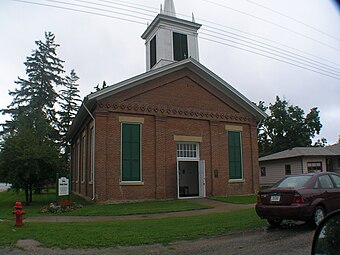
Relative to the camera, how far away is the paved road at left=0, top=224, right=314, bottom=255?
7164mm

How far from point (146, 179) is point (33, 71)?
3455 centimetres

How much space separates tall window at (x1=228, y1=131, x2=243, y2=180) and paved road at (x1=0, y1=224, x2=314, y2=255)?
13.3 m

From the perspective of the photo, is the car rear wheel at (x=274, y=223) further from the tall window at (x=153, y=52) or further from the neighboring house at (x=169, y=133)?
the tall window at (x=153, y=52)

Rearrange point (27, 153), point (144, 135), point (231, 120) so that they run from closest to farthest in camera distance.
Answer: point (27, 153) < point (144, 135) < point (231, 120)

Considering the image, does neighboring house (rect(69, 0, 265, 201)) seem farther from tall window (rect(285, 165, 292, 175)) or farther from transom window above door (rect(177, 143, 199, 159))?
tall window (rect(285, 165, 292, 175))

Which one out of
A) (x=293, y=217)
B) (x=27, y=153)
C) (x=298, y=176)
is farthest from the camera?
(x=27, y=153)

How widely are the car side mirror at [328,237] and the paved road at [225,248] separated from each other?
399 centimetres

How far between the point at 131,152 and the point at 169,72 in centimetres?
547

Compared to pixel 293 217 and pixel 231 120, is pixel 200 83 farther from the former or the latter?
pixel 293 217

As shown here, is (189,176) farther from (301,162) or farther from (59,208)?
(301,162)

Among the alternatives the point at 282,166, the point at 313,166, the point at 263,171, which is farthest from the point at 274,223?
the point at 263,171

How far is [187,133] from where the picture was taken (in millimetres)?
20672

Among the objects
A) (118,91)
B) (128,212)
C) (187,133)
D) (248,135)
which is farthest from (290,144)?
(128,212)

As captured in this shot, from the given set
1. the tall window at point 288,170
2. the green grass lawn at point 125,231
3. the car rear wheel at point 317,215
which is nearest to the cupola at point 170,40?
the green grass lawn at point 125,231
